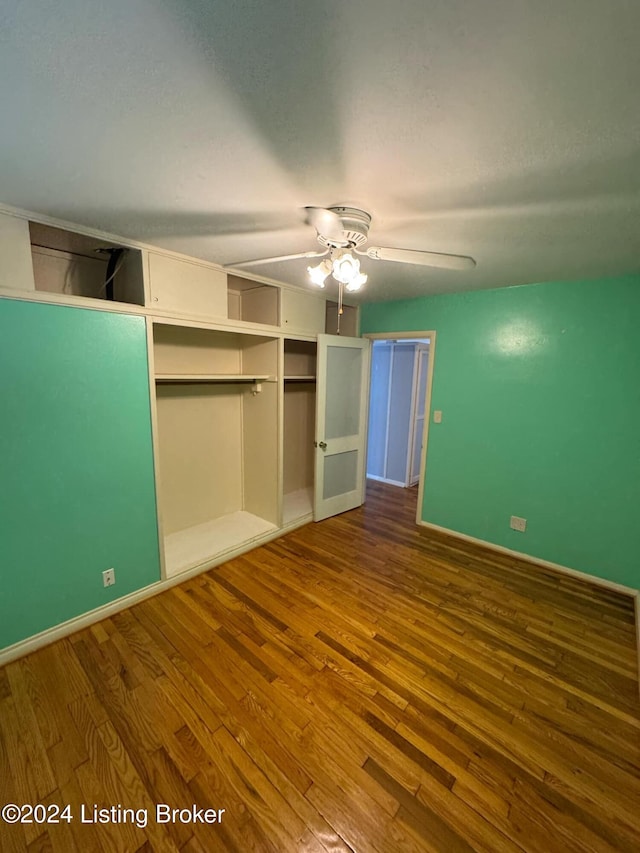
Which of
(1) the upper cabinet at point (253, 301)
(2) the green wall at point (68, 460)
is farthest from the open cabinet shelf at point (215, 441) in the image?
(2) the green wall at point (68, 460)

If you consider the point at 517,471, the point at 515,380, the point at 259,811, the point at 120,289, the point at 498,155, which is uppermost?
the point at 498,155

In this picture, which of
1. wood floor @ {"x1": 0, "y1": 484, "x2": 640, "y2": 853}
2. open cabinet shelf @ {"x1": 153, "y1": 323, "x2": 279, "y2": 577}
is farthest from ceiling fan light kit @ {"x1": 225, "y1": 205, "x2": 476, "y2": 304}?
wood floor @ {"x1": 0, "y1": 484, "x2": 640, "y2": 853}

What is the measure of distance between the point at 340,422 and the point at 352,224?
2.28 m

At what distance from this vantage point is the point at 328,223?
145 centimetres

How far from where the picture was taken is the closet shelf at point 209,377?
2.57 metres

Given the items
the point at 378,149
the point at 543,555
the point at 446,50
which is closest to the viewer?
the point at 446,50

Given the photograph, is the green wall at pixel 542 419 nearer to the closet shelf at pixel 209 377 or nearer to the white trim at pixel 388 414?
the white trim at pixel 388 414

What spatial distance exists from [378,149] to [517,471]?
9.22ft

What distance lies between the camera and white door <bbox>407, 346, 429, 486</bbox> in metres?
4.80

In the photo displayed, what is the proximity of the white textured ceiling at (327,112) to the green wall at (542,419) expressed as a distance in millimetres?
1071

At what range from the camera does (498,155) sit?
3.78 feet

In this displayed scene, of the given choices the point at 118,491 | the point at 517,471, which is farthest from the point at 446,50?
the point at 517,471

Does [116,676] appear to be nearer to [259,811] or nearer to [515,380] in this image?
[259,811]

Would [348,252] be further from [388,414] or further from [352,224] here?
[388,414]
